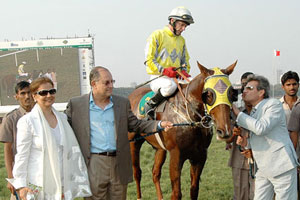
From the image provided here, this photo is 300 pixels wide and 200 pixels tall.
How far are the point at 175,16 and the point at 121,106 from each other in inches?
70.4

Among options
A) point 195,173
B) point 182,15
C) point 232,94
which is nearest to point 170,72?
point 182,15

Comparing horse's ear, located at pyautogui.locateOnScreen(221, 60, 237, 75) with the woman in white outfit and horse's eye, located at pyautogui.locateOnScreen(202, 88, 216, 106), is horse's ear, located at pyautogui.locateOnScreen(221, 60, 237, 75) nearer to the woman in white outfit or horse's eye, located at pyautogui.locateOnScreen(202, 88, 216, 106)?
horse's eye, located at pyautogui.locateOnScreen(202, 88, 216, 106)

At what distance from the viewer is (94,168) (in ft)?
10.0

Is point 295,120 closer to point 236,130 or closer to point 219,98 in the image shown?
point 236,130

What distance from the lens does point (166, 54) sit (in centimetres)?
461

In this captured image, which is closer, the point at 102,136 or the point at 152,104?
the point at 102,136

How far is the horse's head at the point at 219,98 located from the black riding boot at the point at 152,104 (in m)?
0.96

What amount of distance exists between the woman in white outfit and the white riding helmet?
7.28ft

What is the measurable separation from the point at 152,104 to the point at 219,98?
4.67ft

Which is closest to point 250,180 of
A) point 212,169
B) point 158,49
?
point 158,49

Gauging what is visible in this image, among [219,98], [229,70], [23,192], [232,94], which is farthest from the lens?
[229,70]

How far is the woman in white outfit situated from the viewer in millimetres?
2570

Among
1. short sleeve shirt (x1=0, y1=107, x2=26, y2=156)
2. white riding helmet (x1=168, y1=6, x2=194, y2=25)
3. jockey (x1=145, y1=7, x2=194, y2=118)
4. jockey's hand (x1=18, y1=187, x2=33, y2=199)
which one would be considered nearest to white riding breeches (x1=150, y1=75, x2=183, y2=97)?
jockey (x1=145, y1=7, x2=194, y2=118)

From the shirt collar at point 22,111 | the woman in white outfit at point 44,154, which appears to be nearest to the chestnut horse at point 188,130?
the woman in white outfit at point 44,154
